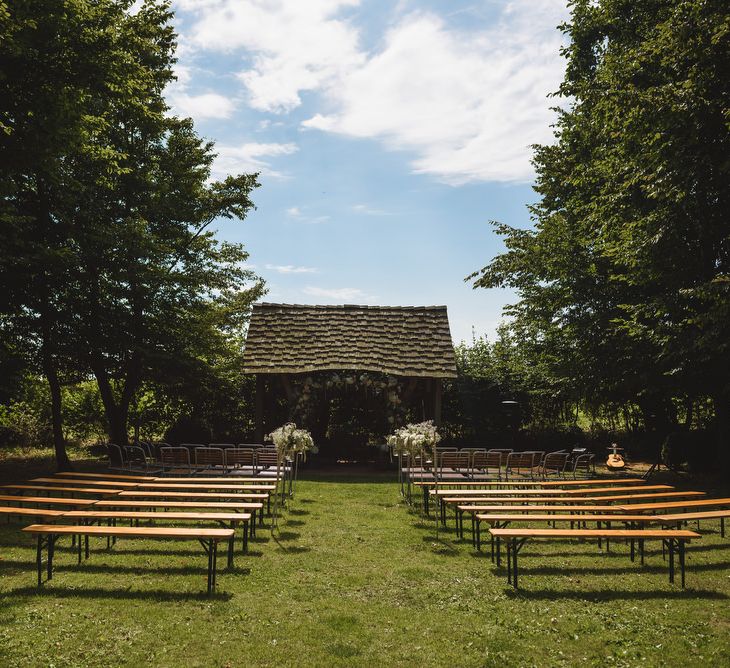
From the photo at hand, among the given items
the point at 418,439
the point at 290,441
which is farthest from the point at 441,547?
the point at 290,441

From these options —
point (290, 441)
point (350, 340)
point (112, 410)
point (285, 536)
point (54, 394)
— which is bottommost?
point (285, 536)

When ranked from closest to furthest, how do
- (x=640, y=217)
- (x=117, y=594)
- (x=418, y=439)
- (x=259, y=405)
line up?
(x=117, y=594)
(x=418, y=439)
(x=640, y=217)
(x=259, y=405)

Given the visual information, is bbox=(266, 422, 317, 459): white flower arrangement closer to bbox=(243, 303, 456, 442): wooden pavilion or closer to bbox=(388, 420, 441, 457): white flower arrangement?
bbox=(388, 420, 441, 457): white flower arrangement

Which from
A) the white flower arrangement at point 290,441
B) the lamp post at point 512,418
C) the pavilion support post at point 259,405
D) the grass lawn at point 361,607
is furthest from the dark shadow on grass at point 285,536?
the lamp post at point 512,418

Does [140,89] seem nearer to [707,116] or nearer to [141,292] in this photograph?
[141,292]

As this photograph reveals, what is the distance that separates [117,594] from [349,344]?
13.7 meters

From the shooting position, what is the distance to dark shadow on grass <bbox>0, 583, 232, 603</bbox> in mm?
6270

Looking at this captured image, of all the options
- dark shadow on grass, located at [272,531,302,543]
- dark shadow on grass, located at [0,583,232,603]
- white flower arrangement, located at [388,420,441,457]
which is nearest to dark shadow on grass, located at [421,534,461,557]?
white flower arrangement, located at [388,420,441,457]

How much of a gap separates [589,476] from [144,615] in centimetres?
1396

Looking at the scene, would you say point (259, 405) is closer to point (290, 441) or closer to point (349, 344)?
point (349, 344)

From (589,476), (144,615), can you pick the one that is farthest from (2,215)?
(589,476)

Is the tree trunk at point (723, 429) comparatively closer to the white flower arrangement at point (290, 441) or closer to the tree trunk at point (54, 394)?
the white flower arrangement at point (290, 441)

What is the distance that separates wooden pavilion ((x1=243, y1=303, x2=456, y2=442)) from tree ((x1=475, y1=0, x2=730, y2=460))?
372cm

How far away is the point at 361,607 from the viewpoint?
611cm
